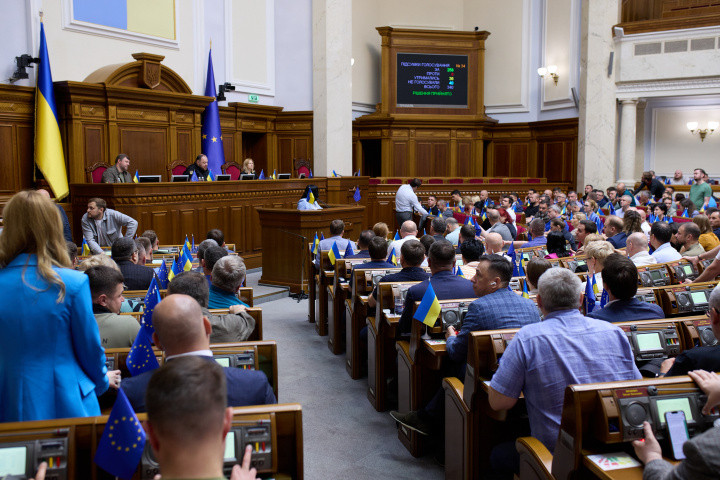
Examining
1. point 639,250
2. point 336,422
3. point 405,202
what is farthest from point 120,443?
point 405,202

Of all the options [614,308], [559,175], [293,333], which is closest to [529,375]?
[614,308]

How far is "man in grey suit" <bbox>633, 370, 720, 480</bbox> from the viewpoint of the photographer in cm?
158

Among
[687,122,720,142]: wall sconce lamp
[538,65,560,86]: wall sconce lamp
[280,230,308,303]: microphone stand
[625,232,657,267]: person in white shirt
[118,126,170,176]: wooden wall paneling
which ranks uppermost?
[538,65,560,86]: wall sconce lamp

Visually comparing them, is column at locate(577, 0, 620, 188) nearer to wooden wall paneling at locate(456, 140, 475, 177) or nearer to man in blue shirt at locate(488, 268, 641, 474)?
wooden wall paneling at locate(456, 140, 475, 177)

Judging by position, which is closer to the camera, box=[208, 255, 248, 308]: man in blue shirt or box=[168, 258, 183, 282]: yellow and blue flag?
box=[208, 255, 248, 308]: man in blue shirt

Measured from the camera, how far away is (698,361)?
8.96ft

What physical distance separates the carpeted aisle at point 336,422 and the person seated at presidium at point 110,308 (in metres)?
1.29

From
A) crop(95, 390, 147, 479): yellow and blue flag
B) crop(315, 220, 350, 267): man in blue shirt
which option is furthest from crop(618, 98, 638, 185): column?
crop(95, 390, 147, 479): yellow and blue flag

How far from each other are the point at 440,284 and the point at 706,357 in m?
1.77

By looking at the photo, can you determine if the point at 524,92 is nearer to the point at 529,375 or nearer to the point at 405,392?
the point at 405,392

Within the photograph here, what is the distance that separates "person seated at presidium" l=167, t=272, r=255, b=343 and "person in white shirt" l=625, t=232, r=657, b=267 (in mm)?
3372

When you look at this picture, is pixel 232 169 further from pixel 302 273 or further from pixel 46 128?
pixel 302 273

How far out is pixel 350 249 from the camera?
21.8 ft

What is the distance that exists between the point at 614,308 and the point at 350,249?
11.4ft
